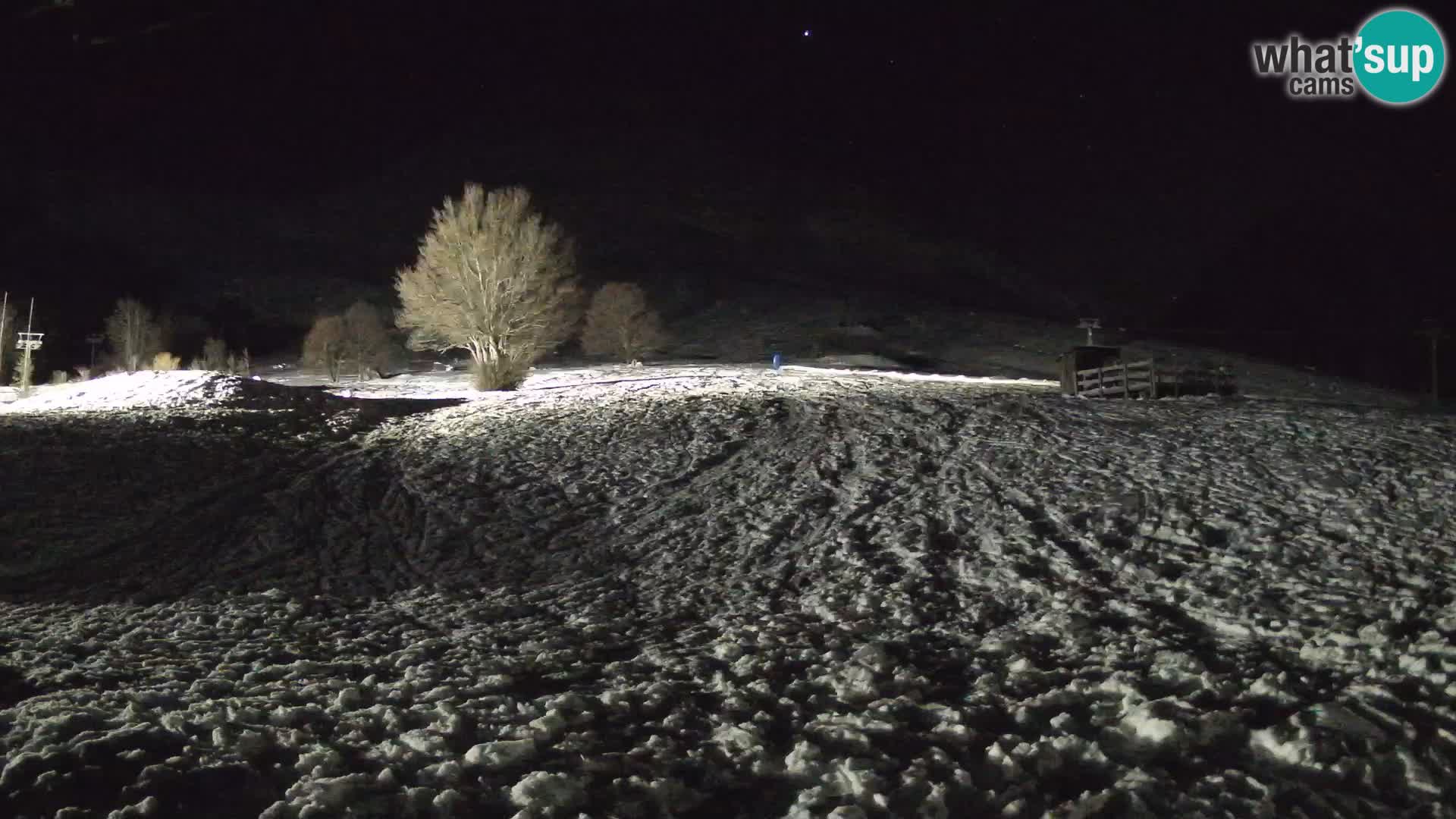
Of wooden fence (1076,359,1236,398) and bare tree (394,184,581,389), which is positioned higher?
bare tree (394,184,581,389)

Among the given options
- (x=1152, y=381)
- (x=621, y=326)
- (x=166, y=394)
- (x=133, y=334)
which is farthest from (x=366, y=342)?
(x=1152, y=381)

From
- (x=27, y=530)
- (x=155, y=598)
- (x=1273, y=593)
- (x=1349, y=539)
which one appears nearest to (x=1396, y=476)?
(x=1349, y=539)

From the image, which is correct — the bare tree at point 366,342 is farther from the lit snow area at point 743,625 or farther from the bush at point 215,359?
the lit snow area at point 743,625

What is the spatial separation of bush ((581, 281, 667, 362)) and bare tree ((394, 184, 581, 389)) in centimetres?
3742

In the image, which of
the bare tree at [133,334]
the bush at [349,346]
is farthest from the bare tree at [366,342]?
the bare tree at [133,334]

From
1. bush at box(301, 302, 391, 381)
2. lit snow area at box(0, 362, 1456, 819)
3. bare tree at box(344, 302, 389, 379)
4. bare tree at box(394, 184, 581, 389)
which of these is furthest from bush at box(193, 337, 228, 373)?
lit snow area at box(0, 362, 1456, 819)

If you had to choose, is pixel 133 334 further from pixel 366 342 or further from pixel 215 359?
pixel 366 342

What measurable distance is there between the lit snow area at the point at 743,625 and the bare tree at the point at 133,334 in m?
94.5

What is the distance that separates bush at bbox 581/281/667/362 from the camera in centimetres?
7925

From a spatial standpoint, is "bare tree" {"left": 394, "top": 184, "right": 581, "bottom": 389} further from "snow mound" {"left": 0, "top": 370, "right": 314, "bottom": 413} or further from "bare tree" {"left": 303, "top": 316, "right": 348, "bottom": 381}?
"bare tree" {"left": 303, "top": 316, "right": 348, "bottom": 381}

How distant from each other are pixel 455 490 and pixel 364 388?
3593 centimetres

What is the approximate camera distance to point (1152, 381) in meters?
26.9

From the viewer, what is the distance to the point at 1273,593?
856 cm

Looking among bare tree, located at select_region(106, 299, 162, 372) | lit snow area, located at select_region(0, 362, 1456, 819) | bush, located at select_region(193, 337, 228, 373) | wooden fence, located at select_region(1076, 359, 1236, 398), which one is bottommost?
lit snow area, located at select_region(0, 362, 1456, 819)
